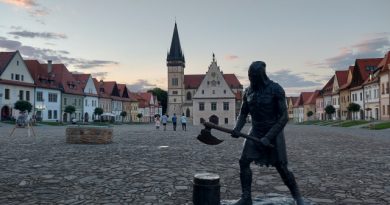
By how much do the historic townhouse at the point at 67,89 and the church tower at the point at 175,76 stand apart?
36573 millimetres

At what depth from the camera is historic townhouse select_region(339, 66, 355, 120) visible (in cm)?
6793

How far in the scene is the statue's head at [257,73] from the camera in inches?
190

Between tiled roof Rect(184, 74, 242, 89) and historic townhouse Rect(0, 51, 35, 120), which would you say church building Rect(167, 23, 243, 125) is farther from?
historic townhouse Rect(0, 51, 35, 120)

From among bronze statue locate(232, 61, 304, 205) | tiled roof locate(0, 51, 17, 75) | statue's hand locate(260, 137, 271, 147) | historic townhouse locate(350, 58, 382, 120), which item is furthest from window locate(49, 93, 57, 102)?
statue's hand locate(260, 137, 271, 147)

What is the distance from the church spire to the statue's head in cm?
10184

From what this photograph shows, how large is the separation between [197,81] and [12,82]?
202 ft

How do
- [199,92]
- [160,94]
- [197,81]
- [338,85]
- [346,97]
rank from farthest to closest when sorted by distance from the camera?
[160,94] → [197,81] → [338,85] → [199,92] → [346,97]

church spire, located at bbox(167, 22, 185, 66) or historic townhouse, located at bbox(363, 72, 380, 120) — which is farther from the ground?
church spire, located at bbox(167, 22, 185, 66)

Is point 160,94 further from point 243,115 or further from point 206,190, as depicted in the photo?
point 206,190

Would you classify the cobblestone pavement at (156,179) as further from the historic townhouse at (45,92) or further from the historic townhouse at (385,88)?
the historic townhouse at (45,92)

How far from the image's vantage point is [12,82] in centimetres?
5319

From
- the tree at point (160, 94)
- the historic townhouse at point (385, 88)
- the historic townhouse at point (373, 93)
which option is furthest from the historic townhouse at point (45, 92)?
the tree at point (160, 94)

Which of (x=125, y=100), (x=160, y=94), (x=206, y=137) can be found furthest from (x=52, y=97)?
(x=160, y=94)

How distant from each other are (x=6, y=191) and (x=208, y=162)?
5623 millimetres
